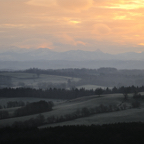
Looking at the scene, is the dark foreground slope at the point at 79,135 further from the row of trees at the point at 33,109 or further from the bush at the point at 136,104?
the bush at the point at 136,104

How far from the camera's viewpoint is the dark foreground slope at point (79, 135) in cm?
4150

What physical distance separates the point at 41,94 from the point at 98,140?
7852 cm

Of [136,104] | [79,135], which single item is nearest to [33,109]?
[136,104]

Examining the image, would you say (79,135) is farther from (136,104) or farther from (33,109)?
(136,104)

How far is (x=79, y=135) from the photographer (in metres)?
44.2

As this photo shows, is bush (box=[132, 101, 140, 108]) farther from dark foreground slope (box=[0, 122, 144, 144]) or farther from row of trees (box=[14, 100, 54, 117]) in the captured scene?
dark foreground slope (box=[0, 122, 144, 144])

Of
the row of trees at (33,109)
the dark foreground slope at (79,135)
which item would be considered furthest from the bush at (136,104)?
→ the dark foreground slope at (79,135)

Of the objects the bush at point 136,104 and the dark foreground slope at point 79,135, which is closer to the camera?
the dark foreground slope at point 79,135

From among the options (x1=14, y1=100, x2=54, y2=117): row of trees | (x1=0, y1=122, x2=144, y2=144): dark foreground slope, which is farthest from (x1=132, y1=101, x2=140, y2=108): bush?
(x1=0, y1=122, x2=144, y2=144): dark foreground slope

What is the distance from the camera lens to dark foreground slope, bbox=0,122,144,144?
136 feet

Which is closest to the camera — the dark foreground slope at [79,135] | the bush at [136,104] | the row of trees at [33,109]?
the dark foreground slope at [79,135]

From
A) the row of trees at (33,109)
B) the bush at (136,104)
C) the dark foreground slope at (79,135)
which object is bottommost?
the dark foreground slope at (79,135)

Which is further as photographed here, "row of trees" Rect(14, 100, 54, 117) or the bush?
the bush

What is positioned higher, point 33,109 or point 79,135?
point 33,109
